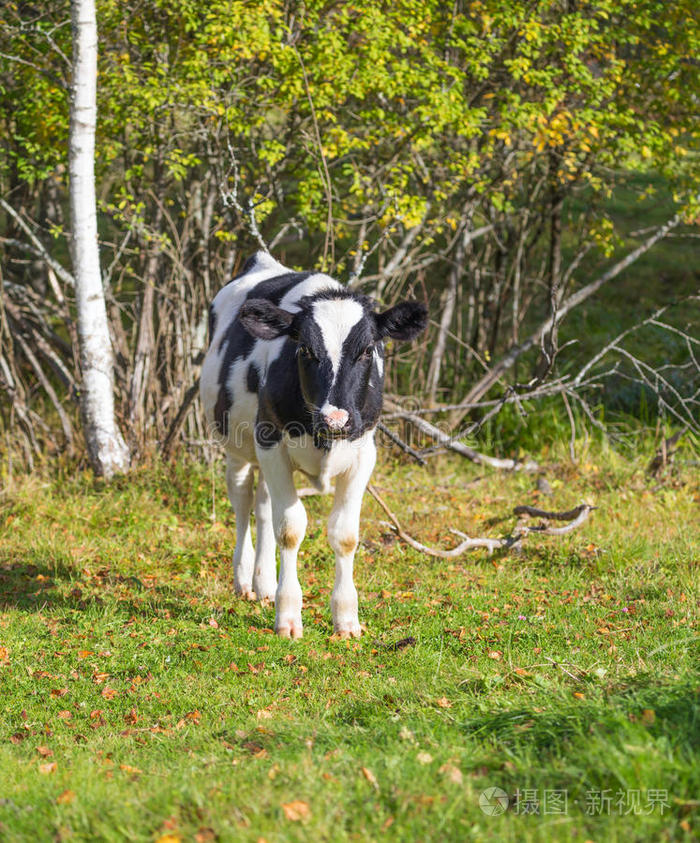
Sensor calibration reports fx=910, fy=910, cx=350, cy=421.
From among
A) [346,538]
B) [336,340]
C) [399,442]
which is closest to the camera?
[336,340]

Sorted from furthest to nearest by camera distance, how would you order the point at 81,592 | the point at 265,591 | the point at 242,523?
the point at 242,523
the point at 81,592
the point at 265,591

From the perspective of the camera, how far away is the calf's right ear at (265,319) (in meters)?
5.62

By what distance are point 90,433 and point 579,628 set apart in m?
5.37

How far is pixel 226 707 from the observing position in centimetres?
478

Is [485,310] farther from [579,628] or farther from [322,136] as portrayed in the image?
[579,628]

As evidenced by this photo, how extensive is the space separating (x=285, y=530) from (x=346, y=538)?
1.29ft

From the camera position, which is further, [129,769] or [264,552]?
[264,552]

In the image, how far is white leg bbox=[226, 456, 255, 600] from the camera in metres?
6.78

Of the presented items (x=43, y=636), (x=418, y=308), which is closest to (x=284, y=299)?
(x=418, y=308)

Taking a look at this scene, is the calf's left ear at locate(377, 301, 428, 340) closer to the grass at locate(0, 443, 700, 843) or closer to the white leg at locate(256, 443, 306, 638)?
the white leg at locate(256, 443, 306, 638)

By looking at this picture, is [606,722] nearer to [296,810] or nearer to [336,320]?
[296,810]

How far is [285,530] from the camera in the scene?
19.0ft

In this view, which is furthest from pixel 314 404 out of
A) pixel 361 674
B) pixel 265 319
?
pixel 361 674

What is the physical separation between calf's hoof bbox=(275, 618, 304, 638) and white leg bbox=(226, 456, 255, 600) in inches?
38.2
